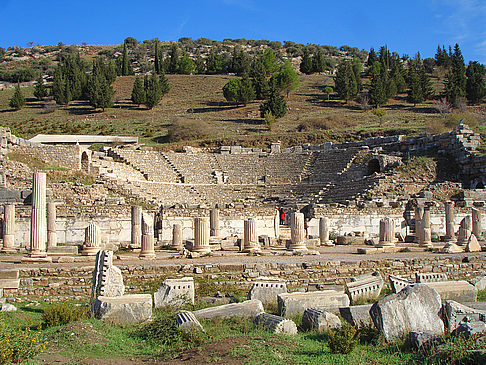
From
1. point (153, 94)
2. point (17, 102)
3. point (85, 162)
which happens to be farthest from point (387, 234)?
point (17, 102)

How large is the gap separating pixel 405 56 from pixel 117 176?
115 metres

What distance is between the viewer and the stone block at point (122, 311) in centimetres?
920

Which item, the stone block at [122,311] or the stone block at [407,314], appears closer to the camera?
the stone block at [407,314]

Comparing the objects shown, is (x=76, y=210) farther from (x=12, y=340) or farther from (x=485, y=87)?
(x=485, y=87)

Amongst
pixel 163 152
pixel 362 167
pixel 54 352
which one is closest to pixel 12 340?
pixel 54 352

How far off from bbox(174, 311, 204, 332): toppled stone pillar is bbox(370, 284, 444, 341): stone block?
2.83 m

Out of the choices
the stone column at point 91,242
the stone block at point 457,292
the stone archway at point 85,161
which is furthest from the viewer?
the stone archway at point 85,161

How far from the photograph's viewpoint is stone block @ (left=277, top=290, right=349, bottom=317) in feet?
32.1

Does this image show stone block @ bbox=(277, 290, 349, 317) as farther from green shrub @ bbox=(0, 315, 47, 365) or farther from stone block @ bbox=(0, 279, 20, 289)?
stone block @ bbox=(0, 279, 20, 289)

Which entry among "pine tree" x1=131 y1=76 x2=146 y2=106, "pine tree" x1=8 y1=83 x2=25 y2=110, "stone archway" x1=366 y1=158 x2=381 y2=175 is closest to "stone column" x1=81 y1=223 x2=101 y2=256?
"stone archway" x1=366 y1=158 x2=381 y2=175

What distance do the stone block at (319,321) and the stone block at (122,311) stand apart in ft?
9.41

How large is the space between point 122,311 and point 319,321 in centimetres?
353

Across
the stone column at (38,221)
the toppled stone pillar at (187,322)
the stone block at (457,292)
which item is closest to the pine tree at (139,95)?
the stone column at (38,221)

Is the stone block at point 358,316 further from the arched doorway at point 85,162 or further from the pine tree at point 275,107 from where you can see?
the pine tree at point 275,107
